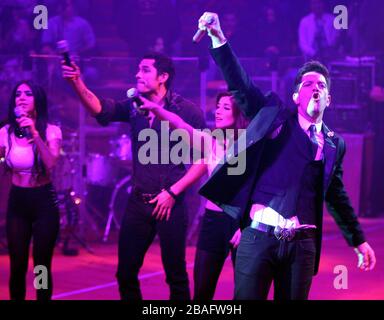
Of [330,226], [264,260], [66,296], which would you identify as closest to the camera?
[264,260]

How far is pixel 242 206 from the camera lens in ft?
15.3

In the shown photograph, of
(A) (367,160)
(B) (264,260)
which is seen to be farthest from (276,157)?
(A) (367,160)

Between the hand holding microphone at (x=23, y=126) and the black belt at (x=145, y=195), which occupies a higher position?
the hand holding microphone at (x=23, y=126)

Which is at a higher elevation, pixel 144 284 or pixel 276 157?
pixel 276 157

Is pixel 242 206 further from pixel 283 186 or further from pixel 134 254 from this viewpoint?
pixel 134 254

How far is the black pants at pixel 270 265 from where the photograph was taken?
4598mm

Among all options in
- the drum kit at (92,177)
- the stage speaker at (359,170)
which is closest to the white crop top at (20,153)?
the drum kit at (92,177)

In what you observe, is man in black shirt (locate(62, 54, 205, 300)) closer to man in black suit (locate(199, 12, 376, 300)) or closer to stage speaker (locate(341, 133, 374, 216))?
man in black suit (locate(199, 12, 376, 300))

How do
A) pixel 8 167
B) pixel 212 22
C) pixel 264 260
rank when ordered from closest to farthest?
pixel 212 22 → pixel 264 260 → pixel 8 167

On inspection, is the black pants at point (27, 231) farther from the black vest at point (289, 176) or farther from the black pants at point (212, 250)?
the black vest at point (289, 176)

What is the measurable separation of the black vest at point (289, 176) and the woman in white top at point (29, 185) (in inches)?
92.1

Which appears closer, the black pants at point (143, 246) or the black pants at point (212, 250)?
the black pants at point (212, 250)

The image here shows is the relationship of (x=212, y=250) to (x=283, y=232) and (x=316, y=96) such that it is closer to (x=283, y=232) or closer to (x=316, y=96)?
(x=283, y=232)

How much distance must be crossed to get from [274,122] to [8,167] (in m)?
2.87
